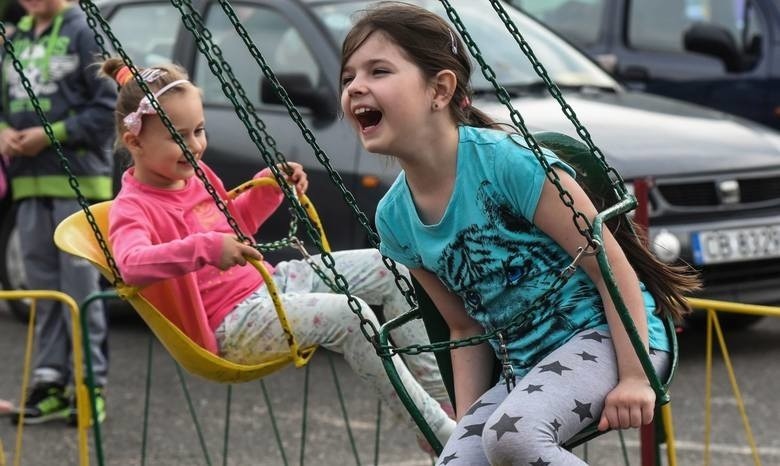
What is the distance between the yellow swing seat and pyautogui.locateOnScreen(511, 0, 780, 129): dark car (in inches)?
211

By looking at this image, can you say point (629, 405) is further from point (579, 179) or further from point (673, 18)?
point (673, 18)

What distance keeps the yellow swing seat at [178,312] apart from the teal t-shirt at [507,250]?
0.71 m

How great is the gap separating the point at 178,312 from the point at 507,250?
4.14 feet

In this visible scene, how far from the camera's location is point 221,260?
4188mm

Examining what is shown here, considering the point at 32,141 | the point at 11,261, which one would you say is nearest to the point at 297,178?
the point at 32,141

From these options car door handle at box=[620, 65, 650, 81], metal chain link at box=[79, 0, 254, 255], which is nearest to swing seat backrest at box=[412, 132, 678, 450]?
metal chain link at box=[79, 0, 254, 255]

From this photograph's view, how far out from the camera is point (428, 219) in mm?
3711

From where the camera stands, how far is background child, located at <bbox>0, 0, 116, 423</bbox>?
22.1ft

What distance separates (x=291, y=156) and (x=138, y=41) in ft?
4.54

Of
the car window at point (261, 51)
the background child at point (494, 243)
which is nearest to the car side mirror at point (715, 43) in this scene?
the car window at point (261, 51)

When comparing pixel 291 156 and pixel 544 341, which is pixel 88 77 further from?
pixel 544 341

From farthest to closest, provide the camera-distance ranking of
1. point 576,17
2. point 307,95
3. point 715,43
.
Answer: point 576,17 → point 715,43 → point 307,95

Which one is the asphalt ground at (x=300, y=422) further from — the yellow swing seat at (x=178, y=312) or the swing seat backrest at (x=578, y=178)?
the swing seat backrest at (x=578, y=178)

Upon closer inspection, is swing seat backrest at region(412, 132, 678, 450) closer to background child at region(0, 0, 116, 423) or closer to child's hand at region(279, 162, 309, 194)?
child's hand at region(279, 162, 309, 194)
